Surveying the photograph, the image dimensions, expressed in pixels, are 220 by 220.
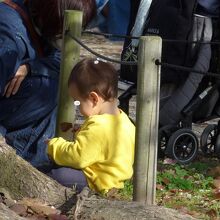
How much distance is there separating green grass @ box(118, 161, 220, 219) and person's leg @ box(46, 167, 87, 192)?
0.46m

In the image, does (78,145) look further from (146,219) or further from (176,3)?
(176,3)

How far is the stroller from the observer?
6.48 metres

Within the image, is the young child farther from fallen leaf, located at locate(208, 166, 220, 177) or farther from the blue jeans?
fallen leaf, located at locate(208, 166, 220, 177)

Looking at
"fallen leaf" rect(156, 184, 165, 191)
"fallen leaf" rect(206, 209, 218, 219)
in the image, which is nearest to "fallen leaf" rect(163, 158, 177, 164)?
"fallen leaf" rect(156, 184, 165, 191)

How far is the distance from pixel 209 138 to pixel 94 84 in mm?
3177

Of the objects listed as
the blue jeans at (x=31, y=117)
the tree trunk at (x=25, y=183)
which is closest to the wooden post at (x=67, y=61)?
the blue jeans at (x=31, y=117)

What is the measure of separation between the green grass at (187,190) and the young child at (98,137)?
0.52 meters

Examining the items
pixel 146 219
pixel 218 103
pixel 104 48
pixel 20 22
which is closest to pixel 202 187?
pixel 218 103

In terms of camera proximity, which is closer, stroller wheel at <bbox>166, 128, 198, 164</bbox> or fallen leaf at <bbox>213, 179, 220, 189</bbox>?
fallen leaf at <bbox>213, 179, 220, 189</bbox>

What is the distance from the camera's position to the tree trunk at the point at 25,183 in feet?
12.5

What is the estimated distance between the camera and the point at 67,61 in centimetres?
513

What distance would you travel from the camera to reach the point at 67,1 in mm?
5164

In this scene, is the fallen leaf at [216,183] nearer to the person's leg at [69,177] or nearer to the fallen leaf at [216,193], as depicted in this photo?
the fallen leaf at [216,193]

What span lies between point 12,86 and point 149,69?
1.68 meters
